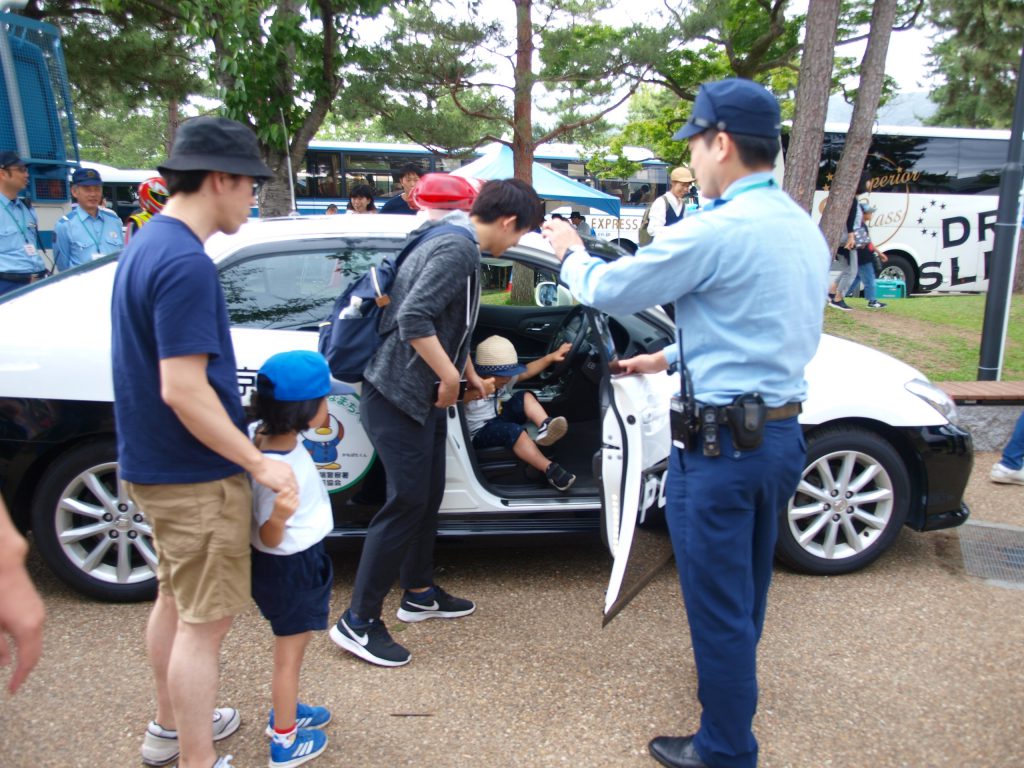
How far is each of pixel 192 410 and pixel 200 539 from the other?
370 millimetres

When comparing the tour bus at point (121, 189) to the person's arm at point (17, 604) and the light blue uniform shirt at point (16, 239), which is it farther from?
the person's arm at point (17, 604)

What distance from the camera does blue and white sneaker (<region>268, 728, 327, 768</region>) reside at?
7.75 ft

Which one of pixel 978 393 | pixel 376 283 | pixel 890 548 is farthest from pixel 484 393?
pixel 978 393

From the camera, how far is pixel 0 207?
18.1 ft

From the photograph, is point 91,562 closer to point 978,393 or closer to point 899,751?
point 899,751

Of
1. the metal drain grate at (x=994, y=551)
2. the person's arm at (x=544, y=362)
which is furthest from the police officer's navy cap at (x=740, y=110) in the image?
the metal drain grate at (x=994, y=551)

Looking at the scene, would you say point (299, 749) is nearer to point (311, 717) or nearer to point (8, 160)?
point (311, 717)

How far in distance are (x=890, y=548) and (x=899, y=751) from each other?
172 cm

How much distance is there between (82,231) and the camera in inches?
242

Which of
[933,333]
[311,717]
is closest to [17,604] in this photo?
[311,717]

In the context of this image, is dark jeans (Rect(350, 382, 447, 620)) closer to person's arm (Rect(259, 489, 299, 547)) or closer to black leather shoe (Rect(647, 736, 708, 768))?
person's arm (Rect(259, 489, 299, 547))

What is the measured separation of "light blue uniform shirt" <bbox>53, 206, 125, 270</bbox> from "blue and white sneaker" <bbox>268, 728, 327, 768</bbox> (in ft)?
16.0

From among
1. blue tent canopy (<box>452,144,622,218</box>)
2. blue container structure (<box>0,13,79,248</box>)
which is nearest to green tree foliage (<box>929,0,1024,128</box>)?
blue tent canopy (<box>452,144,622,218</box>)

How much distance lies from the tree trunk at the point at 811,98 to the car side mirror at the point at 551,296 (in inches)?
188
